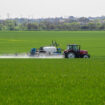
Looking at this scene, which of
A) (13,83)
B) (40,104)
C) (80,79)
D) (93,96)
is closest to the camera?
(40,104)

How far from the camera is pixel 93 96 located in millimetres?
12859

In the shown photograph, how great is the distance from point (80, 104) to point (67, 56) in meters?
21.2

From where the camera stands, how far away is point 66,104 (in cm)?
1155

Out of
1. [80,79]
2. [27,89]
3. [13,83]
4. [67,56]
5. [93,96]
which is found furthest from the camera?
[67,56]

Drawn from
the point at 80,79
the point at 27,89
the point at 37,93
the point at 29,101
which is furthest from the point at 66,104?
the point at 80,79

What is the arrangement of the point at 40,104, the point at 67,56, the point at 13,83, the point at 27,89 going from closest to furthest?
the point at 40,104 < the point at 27,89 < the point at 13,83 < the point at 67,56

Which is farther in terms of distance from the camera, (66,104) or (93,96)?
(93,96)

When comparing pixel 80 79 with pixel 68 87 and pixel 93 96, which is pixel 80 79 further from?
pixel 93 96

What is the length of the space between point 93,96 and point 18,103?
8.89 feet

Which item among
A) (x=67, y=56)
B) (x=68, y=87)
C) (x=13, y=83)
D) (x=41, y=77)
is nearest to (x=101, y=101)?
(x=68, y=87)

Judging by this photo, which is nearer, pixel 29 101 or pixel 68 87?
pixel 29 101

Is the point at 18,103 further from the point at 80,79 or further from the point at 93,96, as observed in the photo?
the point at 80,79

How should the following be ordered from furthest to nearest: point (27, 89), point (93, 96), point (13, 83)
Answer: point (13, 83), point (27, 89), point (93, 96)

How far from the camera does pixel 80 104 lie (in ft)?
37.8
